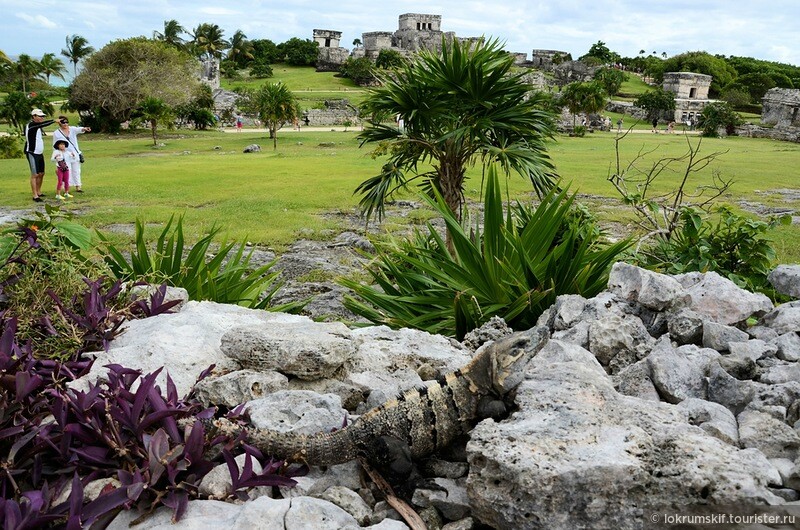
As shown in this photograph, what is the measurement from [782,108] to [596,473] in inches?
1983

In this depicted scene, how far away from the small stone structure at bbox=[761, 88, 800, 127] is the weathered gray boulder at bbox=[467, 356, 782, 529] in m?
48.3

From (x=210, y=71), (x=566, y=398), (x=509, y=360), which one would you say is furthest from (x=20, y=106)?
(x=566, y=398)

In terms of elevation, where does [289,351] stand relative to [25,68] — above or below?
below

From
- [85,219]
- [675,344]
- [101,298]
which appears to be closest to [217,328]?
[101,298]

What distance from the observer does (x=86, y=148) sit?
1059 inches

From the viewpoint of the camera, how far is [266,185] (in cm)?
1596

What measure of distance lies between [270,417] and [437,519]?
2.47 feet

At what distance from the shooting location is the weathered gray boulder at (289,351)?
296 centimetres

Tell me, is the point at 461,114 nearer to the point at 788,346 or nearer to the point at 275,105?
the point at 788,346

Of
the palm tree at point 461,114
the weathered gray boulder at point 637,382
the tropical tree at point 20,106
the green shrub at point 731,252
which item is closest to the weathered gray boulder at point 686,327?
the weathered gray boulder at point 637,382

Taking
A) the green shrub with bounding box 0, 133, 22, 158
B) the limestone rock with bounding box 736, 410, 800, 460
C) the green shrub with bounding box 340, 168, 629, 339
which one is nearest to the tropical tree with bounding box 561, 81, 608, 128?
the green shrub with bounding box 0, 133, 22, 158

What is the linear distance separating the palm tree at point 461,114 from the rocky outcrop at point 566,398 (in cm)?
328

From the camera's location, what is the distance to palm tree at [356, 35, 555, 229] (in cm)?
690

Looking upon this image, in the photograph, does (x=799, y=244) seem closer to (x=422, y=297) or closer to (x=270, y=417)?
(x=422, y=297)
